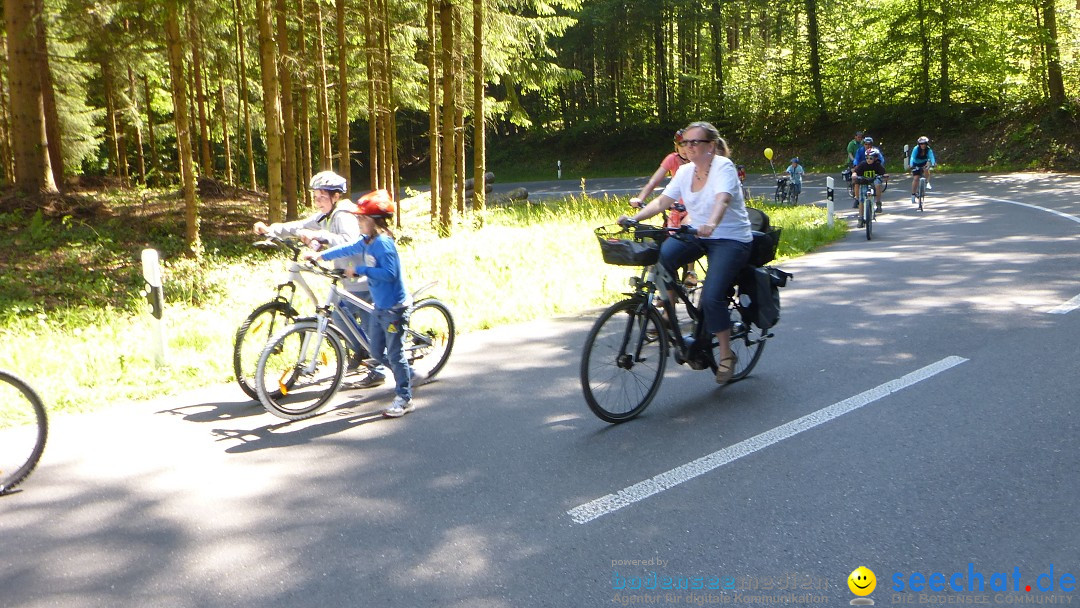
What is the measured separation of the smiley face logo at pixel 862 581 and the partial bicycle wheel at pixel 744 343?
276cm

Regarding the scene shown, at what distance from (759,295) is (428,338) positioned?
105 inches

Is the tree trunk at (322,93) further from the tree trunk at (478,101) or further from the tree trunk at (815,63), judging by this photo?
the tree trunk at (815,63)

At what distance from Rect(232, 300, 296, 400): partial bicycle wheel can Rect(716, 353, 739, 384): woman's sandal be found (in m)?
3.22

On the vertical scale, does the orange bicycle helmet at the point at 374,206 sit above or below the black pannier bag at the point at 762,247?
above

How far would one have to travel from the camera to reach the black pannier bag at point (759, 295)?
6.34m

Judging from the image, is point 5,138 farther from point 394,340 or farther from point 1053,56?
point 1053,56

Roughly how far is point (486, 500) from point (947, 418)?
3.15 metres

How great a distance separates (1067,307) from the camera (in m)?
8.68

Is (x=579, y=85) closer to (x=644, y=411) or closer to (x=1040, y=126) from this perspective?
(x=1040, y=126)

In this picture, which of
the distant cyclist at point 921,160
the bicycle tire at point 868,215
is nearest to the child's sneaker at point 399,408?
the bicycle tire at point 868,215

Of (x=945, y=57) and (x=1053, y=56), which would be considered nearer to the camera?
(x=1053, y=56)

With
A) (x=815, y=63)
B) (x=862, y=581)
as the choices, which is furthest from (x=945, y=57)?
(x=862, y=581)

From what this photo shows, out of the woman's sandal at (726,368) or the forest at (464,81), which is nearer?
the woman's sandal at (726,368)

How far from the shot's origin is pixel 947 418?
5.61m
